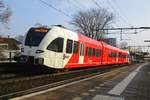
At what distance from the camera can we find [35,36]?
2050cm

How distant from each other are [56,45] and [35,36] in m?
1.46

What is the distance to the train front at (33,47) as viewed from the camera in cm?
1945

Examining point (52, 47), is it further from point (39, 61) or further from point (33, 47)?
point (39, 61)

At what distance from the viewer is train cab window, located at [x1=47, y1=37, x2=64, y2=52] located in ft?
66.3

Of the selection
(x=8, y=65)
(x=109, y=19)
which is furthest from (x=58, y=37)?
(x=109, y=19)

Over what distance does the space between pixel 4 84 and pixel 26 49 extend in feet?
21.8

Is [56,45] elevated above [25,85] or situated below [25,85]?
above

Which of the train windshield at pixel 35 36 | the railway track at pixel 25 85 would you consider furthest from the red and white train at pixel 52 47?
the railway track at pixel 25 85

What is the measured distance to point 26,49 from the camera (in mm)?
20156

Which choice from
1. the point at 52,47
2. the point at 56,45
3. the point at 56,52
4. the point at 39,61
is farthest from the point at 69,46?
the point at 39,61

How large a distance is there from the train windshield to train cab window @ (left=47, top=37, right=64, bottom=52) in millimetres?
741

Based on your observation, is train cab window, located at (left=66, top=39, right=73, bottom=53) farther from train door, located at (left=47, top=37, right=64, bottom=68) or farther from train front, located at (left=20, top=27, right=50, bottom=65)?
train front, located at (left=20, top=27, right=50, bottom=65)

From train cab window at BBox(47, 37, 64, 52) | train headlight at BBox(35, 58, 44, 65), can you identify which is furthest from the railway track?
train cab window at BBox(47, 37, 64, 52)

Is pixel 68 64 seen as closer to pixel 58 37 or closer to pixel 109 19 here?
pixel 58 37
